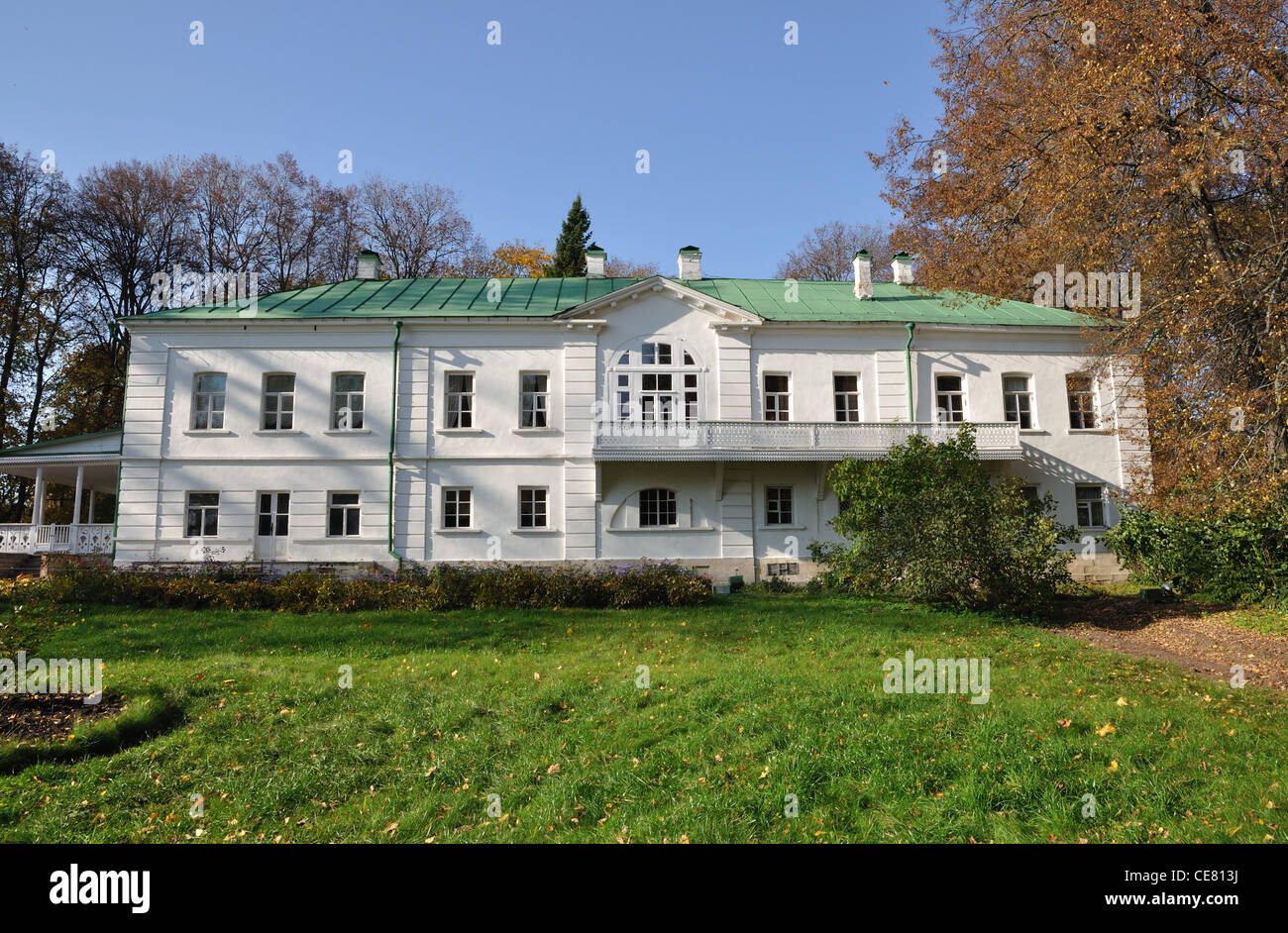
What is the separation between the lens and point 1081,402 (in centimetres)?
2356

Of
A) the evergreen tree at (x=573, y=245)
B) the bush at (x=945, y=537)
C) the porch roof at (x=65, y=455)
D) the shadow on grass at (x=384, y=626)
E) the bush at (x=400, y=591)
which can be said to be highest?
the evergreen tree at (x=573, y=245)

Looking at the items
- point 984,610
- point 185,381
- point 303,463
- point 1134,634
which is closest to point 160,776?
point 984,610

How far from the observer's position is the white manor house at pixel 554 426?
2152 cm

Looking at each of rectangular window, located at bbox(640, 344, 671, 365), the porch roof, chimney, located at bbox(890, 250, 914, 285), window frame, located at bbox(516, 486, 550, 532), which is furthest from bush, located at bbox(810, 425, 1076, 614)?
the porch roof

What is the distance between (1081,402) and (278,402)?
25031 mm

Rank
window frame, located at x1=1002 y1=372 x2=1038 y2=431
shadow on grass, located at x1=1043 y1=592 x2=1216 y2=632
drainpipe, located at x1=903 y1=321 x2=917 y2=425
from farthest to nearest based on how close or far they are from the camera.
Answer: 1. window frame, located at x1=1002 y1=372 x2=1038 y2=431
2. drainpipe, located at x1=903 y1=321 x2=917 y2=425
3. shadow on grass, located at x1=1043 y1=592 x2=1216 y2=632

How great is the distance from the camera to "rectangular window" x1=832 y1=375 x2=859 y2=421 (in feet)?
75.2

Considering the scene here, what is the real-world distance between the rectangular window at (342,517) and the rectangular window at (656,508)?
834 cm

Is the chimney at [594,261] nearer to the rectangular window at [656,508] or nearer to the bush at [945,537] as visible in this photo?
the rectangular window at [656,508]

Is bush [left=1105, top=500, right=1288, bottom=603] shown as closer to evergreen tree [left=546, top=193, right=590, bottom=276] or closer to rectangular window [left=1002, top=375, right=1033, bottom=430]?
rectangular window [left=1002, top=375, right=1033, bottom=430]

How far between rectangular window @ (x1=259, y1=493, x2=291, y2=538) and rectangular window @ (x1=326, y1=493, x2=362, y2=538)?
47.3 inches

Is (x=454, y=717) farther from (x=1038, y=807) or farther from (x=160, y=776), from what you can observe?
(x=1038, y=807)

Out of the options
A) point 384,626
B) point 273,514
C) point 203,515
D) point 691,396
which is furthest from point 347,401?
point 384,626

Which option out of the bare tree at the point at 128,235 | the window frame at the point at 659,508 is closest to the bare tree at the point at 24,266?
the bare tree at the point at 128,235
